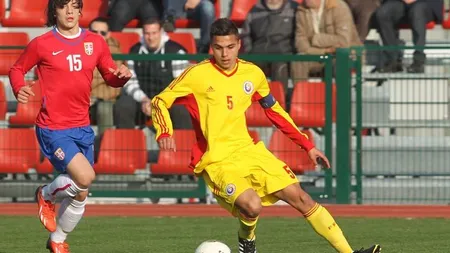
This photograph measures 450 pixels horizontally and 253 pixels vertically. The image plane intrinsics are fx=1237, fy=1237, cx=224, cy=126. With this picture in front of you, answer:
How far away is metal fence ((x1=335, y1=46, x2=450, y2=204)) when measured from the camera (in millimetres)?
13891

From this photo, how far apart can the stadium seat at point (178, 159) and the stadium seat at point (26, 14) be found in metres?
3.27

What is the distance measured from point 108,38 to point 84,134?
17.7 ft

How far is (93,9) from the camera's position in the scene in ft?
54.0

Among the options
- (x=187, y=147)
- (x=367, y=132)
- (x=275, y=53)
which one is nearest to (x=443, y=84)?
(x=367, y=132)

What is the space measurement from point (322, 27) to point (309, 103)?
1.20 meters

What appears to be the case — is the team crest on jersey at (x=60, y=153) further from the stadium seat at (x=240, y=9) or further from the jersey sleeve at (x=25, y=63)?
the stadium seat at (x=240, y=9)

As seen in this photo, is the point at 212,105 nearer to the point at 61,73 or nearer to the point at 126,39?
the point at 61,73

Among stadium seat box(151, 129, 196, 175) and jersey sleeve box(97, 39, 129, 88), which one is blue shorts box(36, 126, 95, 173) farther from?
stadium seat box(151, 129, 196, 175)

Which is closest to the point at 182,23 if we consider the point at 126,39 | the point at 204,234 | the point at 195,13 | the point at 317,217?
the point at 195,13

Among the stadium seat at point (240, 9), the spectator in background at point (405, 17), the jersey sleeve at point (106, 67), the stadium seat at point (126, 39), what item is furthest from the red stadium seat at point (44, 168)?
the jersey sleeve at point (106, 67)

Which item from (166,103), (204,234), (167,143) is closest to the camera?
Result: (167,143)

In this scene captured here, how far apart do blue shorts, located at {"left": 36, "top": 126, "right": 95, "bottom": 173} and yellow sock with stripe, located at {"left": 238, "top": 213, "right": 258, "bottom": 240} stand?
1.37 m

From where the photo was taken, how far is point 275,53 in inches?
578

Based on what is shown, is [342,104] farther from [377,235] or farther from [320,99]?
[377,235]
